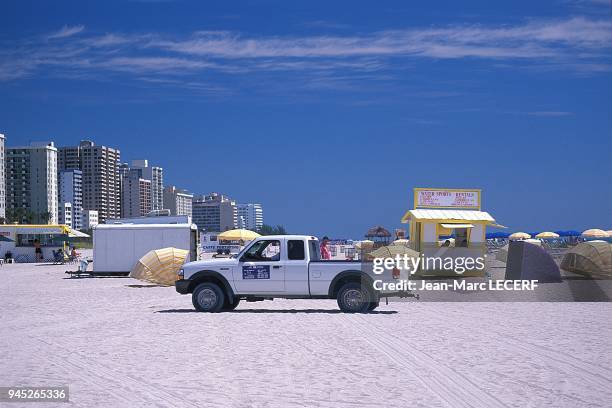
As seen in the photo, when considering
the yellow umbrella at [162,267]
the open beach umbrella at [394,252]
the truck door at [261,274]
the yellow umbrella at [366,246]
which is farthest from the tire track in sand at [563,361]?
the yellow umbrella at [366,246]

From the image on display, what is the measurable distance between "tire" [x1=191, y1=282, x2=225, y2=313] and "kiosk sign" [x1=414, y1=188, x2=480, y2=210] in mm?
18423

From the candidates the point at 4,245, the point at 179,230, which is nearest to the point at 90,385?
the point at 179,230

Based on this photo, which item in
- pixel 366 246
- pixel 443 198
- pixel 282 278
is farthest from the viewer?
pixel 366 246

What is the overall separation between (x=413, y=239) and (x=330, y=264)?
17.7 m

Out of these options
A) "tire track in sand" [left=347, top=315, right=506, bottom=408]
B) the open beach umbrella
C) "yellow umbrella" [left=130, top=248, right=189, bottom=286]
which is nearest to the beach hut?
the open beach umbrella

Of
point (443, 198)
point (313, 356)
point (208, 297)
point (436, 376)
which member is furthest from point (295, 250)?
point (443, 198)

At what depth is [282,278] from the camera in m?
18.5

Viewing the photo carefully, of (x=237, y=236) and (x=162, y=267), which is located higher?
(x=237, y=236)

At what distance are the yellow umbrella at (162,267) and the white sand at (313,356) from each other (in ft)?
30.1

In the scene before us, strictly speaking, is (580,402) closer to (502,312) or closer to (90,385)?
(90,385)

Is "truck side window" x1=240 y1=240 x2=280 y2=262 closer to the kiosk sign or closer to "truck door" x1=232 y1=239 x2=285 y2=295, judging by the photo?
"truck door" x1=232 y1=239 x2=285 y2=295

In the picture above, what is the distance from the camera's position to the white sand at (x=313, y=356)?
8.51 m

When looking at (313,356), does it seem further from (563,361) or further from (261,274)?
(261,274)

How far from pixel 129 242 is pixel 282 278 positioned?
18.1m
